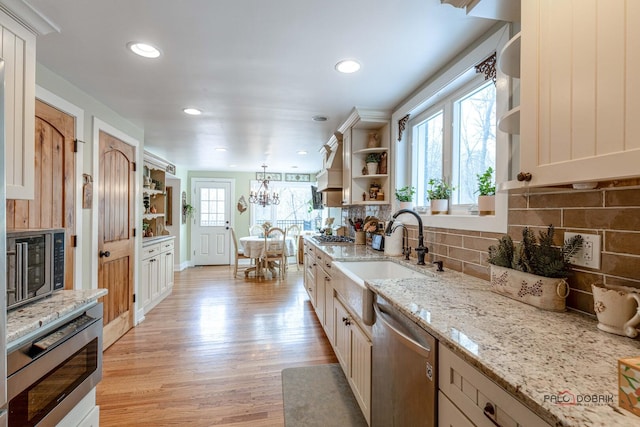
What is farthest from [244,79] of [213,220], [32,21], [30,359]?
[213,220]

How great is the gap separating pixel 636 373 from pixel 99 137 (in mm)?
3477

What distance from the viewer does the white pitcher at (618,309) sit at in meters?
0.82

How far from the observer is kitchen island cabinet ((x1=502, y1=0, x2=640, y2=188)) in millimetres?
697

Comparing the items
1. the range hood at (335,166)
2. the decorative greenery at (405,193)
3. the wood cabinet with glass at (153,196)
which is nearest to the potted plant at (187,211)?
the wood cabinet with glass at (153,196)

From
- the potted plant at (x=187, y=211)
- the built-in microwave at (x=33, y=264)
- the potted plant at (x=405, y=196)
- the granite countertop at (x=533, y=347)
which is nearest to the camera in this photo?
the granite countertop at (x=533, y=347)

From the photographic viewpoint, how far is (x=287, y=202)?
752cm

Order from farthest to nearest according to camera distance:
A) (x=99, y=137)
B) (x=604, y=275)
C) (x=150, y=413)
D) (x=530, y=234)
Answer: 1. (x=99, y=137)
2. (x=150, y=413)
3. (x=530, y=234)
4. (x=604, y=275)

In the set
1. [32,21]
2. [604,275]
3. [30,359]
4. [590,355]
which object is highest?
[32,21]

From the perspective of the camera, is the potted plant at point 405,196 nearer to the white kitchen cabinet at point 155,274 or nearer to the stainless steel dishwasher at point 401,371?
the stainless steel dishwasher at point 401,371

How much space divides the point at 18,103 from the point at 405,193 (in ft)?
8.09

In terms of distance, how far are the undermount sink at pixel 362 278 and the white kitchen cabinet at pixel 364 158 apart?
2.49 feet

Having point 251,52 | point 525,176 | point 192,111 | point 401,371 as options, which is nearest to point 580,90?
point 525,176

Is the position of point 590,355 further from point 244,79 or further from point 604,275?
point 244,79

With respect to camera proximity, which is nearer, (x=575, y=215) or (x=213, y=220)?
(x=575, y=215)
